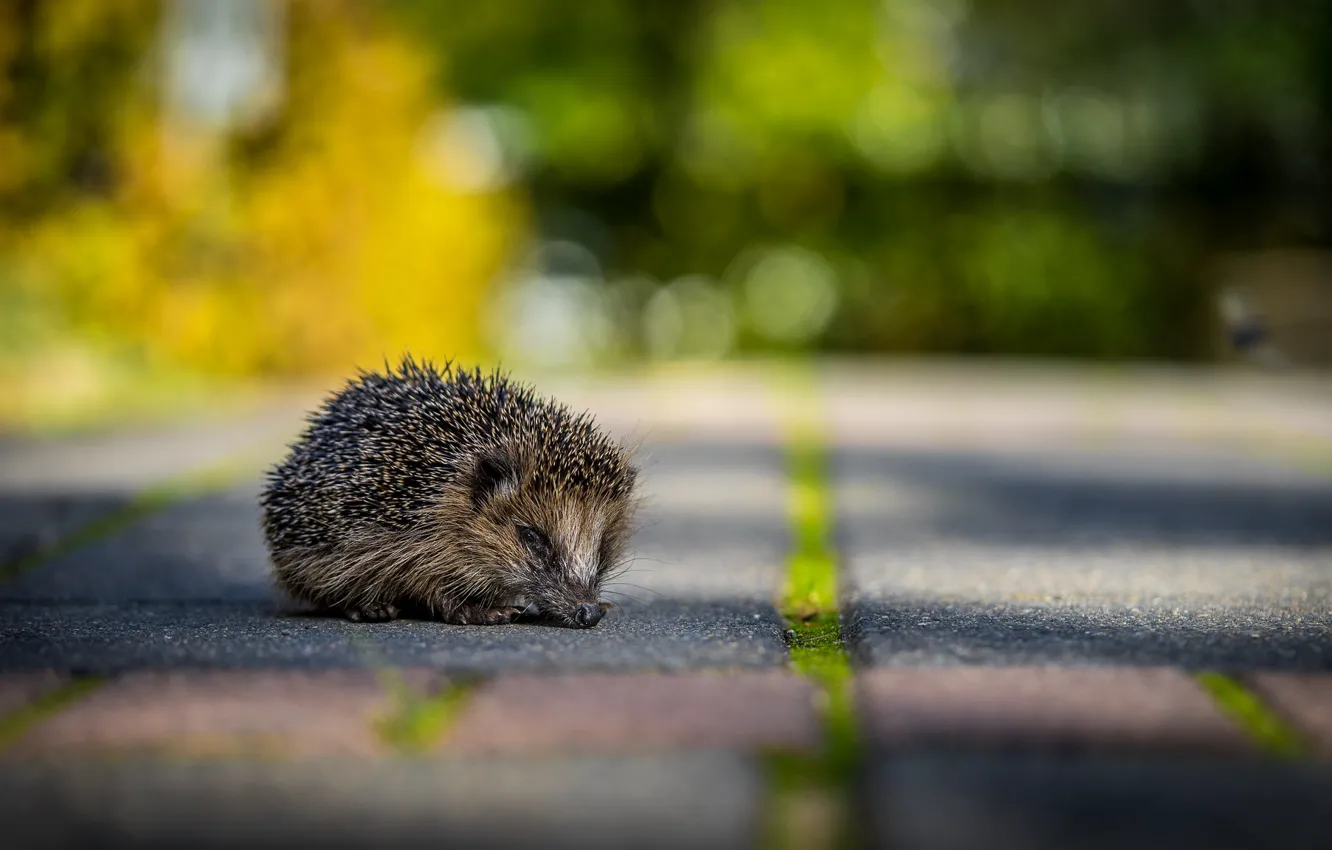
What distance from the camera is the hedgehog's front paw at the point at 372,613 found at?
506cm

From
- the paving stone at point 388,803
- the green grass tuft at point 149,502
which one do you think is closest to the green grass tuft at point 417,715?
the paving stone at point 388,803

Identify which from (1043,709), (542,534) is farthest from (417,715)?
(542,534)

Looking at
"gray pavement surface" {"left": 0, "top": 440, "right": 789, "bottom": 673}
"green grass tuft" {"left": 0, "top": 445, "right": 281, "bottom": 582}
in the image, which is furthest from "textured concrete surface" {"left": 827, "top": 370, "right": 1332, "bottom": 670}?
"green grass tuft" {"left": 0, "top": 445, "right": 281, "bottom": 582}

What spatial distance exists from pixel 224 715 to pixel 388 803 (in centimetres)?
68

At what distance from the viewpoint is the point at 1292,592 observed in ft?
17.0

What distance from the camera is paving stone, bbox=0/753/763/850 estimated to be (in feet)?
8.61

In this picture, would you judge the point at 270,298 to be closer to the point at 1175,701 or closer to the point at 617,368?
the point at 617,368

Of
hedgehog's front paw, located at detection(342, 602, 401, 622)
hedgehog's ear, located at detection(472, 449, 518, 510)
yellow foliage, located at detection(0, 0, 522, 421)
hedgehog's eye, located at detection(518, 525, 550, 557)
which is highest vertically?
yellow foliage, located at detection(0, 0, 522, 421)

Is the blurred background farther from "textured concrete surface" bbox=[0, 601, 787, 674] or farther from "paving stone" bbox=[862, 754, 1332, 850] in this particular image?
"paving stone" bbox=[862, 754, 1332, 850]

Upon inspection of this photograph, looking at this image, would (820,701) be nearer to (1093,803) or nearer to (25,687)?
(1093,803)

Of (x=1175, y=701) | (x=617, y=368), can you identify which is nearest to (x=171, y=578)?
(x=1175, y=701)

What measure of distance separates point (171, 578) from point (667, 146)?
15.6 m

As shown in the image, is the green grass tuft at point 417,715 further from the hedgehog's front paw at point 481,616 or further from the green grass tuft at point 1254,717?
the green grass tuft at point 1254,717

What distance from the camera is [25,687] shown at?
11.8 ft
